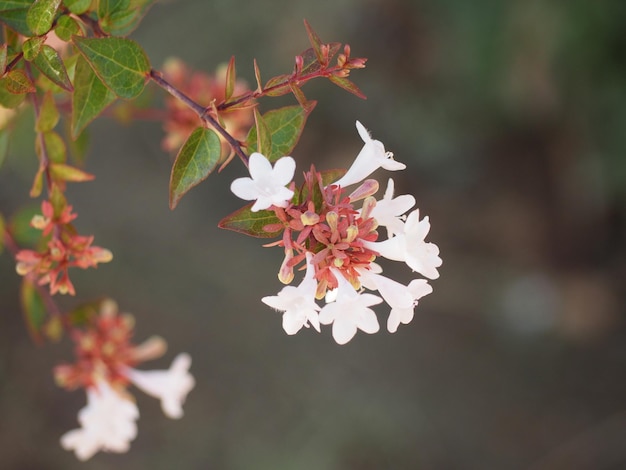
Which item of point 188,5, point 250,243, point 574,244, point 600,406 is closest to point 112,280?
point 250,243

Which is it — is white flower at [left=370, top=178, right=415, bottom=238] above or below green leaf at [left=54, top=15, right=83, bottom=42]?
below

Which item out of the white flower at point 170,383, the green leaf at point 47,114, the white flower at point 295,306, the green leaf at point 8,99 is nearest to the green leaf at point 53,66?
the green leaf at point 8,99

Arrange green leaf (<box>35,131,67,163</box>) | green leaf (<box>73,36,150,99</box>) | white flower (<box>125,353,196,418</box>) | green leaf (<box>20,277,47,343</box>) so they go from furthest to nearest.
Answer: white flower (<box>125,353,196,418</box>)
green leaf (<box>20,277,47,343</box>)
green leaf (<box>35,131,67,163</box>)
green leaf (<box>73,36,150,99</box>)

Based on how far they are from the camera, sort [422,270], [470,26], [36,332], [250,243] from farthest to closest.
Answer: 1. [250,243]
2. [470,26]
3. [36,332]
4. [422,270]

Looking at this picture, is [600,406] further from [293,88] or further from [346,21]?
[293,88]

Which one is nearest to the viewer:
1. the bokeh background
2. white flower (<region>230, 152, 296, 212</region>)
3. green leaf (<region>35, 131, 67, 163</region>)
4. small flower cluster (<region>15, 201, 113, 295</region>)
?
white flower (<region>230, 152, 296, 212</region>)

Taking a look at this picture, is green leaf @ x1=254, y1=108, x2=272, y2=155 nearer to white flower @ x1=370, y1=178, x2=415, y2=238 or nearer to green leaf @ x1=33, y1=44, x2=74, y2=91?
white flower @ x1=370, y1=178, x2=415, y2=238

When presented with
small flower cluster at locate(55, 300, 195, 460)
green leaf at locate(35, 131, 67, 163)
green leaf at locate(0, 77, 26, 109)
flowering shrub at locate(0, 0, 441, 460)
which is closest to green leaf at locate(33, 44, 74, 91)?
flowering shrub at locate(0, 0, 441, 460)
